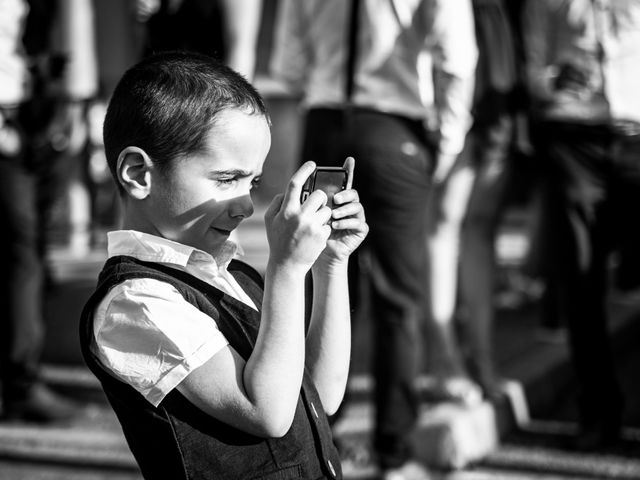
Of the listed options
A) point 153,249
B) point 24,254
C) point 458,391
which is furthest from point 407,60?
point 153,249

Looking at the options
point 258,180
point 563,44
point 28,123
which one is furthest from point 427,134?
point 258,180

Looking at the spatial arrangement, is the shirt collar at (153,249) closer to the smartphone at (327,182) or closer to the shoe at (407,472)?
the smartphone at (327,182)

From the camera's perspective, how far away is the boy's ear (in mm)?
1562

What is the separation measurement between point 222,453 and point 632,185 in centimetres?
266

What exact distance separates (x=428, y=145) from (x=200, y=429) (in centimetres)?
204

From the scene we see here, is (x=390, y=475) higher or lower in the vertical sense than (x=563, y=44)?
lower

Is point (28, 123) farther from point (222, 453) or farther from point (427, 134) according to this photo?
point (222, 453)

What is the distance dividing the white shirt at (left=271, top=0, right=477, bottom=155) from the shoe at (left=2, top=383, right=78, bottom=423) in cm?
164

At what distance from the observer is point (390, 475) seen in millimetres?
3359

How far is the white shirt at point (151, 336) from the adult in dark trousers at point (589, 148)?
2.51 meters

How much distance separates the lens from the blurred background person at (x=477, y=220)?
387 cm

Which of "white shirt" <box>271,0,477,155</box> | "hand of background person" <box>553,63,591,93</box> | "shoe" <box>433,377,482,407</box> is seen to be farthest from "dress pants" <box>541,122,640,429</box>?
"white shirt" <box>271,0,477,155</box>

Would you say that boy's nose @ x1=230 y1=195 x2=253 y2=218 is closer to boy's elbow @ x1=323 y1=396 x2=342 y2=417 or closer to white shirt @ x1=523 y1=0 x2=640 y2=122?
boy's elbow @ x1=323 y1=396 x2=342 y2=417

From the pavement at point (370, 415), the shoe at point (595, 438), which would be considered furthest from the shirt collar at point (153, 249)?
the shoe at point (595, 438)
